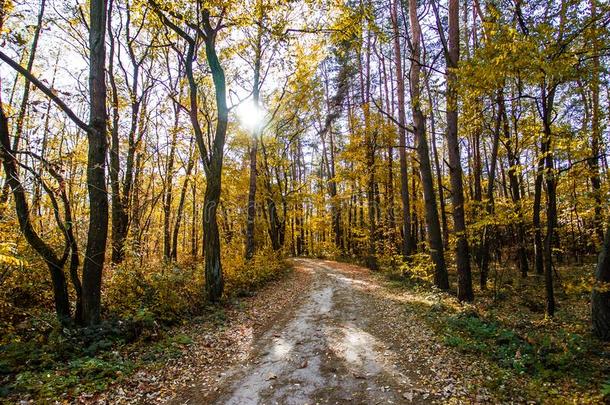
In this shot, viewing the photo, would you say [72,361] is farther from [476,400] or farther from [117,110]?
[117,110]

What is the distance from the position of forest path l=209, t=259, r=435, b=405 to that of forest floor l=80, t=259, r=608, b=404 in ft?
0.05

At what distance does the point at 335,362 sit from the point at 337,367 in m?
0.18

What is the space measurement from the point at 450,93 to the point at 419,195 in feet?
56.8

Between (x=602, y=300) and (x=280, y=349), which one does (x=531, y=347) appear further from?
(x=280, y=349)

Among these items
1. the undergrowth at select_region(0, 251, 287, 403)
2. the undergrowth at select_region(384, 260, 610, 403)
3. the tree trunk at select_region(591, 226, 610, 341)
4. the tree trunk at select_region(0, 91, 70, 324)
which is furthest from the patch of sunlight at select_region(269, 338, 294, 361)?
the tree trunk at select_region(591, 226, 610, 341)

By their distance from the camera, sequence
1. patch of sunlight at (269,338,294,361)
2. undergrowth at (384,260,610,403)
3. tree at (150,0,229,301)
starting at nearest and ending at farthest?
undergrowth at (384,260,610,403), patch of sunlight at (269,338,294,361), tree at (150,0,229,301)

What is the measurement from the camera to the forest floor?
439cm

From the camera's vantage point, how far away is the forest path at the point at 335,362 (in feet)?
14.8

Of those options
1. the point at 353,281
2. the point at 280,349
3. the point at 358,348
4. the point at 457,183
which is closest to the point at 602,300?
the point at 358,348

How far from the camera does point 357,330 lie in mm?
7148

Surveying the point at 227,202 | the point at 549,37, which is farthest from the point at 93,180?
the point at 227,202

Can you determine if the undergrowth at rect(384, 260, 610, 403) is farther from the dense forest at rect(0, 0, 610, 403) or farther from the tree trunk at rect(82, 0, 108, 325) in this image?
the tree trunk at rect(82, 0, 108, 325)

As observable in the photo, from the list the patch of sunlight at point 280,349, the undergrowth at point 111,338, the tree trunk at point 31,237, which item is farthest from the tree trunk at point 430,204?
the tree trunk at point 31,237

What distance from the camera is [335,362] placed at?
548 centimetres
